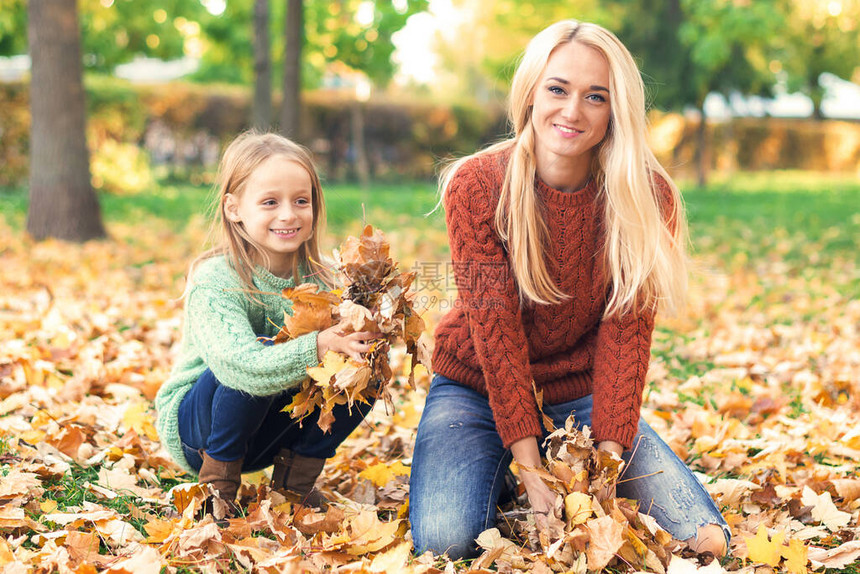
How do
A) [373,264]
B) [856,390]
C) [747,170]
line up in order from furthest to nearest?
[747,170], [856,390], [373,264]

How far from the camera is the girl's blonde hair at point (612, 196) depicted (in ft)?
7.69

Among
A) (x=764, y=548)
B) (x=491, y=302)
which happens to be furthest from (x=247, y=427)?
(x=764, y=548)

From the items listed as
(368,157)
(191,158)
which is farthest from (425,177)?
(191,158)

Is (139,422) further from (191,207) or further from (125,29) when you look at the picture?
(125,29)

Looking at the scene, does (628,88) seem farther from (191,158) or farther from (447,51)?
(447,51)

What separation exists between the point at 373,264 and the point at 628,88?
96 cm

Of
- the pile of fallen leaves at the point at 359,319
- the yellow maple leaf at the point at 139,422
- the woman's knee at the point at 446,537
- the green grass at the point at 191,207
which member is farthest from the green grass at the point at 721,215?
the woman's knee at the point at 446,537

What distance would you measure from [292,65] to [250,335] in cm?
828

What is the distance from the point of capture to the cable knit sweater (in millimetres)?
2322

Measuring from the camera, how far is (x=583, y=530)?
6.59 feet

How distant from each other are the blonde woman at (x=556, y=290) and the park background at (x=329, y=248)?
21cm

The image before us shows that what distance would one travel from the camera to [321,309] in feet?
7.14

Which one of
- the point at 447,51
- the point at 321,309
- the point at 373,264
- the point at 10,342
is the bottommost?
the point at 10,342

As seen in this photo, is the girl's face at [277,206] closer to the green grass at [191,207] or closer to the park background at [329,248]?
the park background at [329,248]
